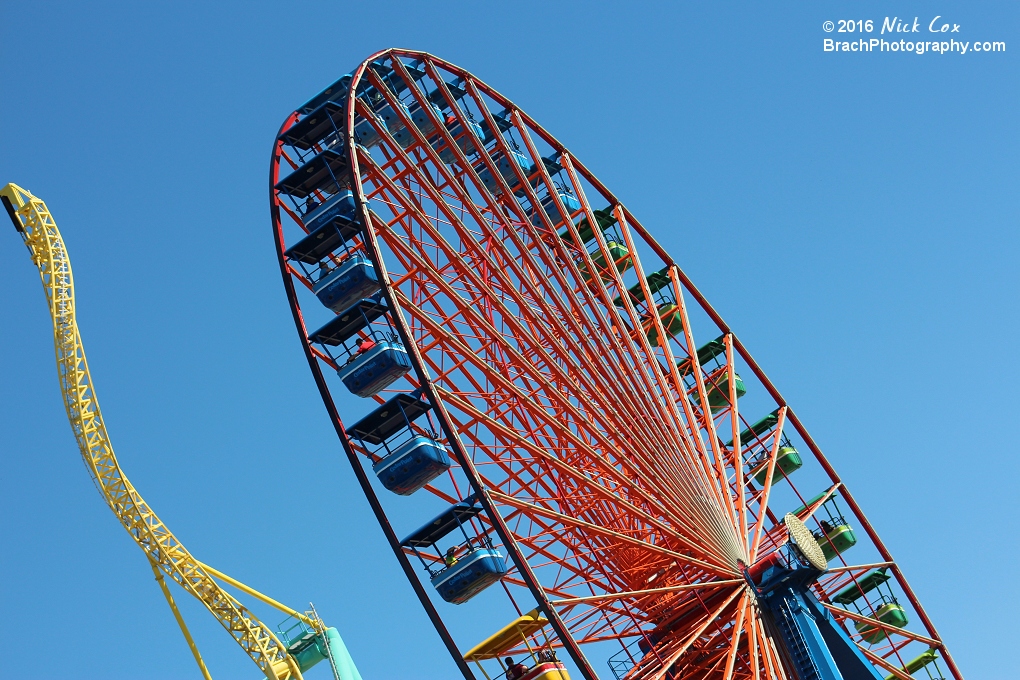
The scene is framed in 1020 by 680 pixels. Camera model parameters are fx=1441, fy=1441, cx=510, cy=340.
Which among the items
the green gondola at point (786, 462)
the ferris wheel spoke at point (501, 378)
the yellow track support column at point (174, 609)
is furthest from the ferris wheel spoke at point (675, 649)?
the yellow track support column at point (174, 609)

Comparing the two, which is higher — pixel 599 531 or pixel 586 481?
pixel 586 481

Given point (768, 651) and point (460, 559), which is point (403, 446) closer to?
point (460, 559)

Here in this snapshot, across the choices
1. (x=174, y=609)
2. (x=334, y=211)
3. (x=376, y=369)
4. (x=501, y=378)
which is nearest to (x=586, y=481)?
(x=501, y=378)

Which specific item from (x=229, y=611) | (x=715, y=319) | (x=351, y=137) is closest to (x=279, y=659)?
(x=229, y=611)

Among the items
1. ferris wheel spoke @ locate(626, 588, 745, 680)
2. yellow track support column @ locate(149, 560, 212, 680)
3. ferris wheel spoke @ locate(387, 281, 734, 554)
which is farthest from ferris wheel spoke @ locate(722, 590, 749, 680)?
yellow track support column @ locate(149, 560, 212, 680)

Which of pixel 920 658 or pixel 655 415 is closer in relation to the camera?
pixel 655 415

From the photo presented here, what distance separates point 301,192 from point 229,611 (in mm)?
23607

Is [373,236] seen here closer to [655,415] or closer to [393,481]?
[393,481]

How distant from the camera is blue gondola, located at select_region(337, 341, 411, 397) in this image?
90.8 ft

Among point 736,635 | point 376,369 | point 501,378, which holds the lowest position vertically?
point 736,635

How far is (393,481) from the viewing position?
89.5 feet

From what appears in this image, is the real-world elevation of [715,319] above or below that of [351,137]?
below

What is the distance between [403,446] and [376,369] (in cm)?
158

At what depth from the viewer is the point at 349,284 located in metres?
28.3
